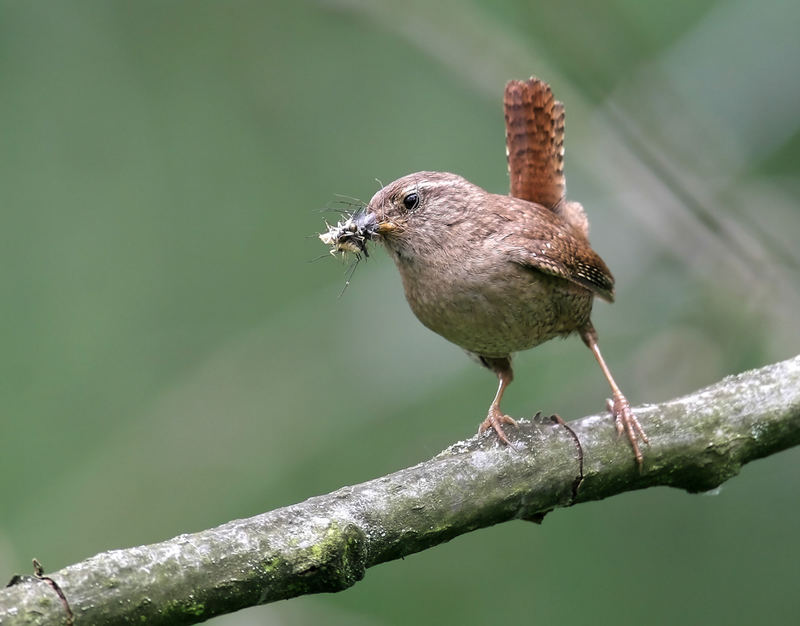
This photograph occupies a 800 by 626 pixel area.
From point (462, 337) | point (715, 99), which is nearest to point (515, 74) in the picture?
point (715, 99)

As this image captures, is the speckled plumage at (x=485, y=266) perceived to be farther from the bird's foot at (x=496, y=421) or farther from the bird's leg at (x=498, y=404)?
the bird's foot at (x=496, y=421)

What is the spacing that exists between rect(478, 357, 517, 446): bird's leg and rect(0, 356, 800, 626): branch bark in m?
0.07

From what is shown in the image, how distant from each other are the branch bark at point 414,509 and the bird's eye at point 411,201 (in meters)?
0.95

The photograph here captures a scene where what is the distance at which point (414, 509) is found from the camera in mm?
2293

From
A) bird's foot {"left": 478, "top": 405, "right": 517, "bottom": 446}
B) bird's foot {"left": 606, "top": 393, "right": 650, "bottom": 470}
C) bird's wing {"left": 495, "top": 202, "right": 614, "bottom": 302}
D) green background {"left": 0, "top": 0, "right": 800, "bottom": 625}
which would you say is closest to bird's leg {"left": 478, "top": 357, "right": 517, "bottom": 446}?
Answer: bird's foot {"left": 478, "top": 405, "right": 517, "bottom": 446}

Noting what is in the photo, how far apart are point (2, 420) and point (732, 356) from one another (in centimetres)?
381

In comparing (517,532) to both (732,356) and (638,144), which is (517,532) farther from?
(638,144)

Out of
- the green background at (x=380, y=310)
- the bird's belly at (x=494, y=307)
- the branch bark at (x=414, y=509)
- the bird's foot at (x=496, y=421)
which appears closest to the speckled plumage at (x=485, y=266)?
the bird's belly at (x=494, y=307)

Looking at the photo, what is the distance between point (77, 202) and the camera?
6.28 meters

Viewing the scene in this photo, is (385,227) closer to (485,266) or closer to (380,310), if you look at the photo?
(485,266)

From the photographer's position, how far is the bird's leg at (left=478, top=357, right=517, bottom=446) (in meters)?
2.79

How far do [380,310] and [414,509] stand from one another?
2.36 metres

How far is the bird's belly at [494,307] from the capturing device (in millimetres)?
3137

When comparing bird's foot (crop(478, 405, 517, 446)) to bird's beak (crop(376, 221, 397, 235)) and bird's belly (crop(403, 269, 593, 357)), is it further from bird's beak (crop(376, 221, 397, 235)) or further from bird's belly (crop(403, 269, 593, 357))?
bird's beak (crop(376, 221, 397, 235))
